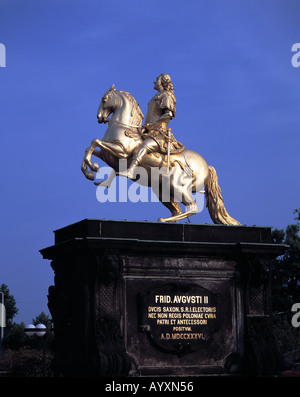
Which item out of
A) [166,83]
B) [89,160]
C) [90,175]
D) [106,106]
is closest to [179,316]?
[90,175]

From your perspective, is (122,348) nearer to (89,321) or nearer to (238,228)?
(89,321)

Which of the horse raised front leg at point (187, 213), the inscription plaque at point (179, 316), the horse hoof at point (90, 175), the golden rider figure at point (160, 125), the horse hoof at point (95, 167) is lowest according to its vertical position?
the inscription plaque at point (179, 316)

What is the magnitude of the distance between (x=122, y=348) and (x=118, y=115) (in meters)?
6.44

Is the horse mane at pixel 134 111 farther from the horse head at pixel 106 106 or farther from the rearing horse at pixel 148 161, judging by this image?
the horse head at pixel 106 106

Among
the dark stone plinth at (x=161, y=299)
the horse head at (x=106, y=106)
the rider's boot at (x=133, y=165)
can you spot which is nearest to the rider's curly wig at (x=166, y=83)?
the horse head at (x=106, y=106)

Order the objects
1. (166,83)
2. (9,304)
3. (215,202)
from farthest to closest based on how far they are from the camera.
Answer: (9,304), (166,83), (215,202)

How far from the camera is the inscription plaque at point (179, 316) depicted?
71.0 feet

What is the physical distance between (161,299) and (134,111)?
5380mm

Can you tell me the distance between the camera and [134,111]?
24.3m

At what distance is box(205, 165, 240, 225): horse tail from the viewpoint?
24.3m

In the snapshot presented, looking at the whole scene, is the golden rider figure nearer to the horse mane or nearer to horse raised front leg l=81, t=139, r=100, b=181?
the horse mane

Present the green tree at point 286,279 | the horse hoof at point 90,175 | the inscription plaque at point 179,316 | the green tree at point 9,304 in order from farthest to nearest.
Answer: the green tree at point 9,304 → the green tree at point 286,279 → the horse hoof at point 90,175 → the inscription plaque at point 179,316

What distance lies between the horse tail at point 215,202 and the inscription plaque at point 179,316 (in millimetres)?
2579

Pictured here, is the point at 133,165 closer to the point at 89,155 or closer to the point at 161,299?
the point at 89,155
